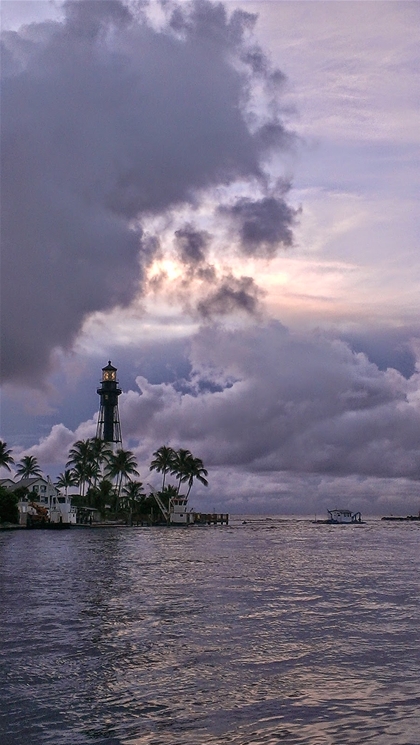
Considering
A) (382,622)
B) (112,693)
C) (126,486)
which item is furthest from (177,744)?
(126,486)

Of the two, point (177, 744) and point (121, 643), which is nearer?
point (177, 744)

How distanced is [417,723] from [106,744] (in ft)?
19.2

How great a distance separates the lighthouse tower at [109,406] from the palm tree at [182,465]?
1263 cm

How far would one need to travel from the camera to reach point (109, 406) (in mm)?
157375

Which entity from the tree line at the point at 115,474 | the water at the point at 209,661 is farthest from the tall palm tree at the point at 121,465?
the water at the point at 209,661

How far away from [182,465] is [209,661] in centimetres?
13442

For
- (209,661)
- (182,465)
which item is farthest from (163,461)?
(209,661)

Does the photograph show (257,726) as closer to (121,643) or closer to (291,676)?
(291,676)

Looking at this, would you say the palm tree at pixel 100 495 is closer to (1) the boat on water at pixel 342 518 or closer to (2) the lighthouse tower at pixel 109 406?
(2) the lighthouse tower at pixel 109 406

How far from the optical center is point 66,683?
16828 millimetres

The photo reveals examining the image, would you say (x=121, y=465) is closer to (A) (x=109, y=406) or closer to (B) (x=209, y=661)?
(A) (x=109, y=406)

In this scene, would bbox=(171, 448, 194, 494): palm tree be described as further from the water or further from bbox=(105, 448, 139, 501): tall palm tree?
the water

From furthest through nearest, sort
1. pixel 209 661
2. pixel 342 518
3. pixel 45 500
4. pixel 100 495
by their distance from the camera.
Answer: pixel 342 518 < pixel 100 495 < pixel 45 500 < pixel 209 661

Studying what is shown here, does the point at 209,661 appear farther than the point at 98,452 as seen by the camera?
No
